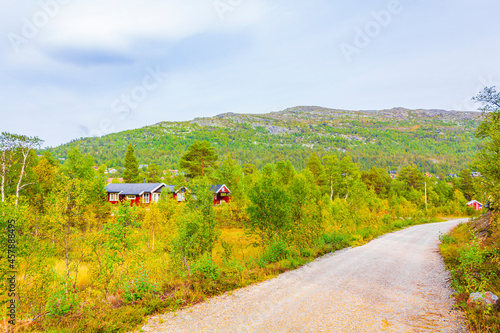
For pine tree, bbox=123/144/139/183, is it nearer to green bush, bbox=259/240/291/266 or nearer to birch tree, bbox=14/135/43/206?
birch tree, bbox=14/135/43/206

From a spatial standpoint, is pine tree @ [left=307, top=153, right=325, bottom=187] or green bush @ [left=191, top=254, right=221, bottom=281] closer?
green bush @ [left=191, top=254, right=221, bottom=281]

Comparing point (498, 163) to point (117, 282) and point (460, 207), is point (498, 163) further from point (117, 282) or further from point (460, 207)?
point (460, 207)

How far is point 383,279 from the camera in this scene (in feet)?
27.8

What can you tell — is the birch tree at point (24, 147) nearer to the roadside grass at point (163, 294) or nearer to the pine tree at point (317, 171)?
the roadside grass at point (163, 294)

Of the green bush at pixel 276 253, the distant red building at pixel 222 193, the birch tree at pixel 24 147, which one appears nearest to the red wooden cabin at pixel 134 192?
the distant red building at pixel 222 193

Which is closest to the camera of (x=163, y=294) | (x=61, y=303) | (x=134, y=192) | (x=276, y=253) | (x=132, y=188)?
(x=61, y=303)

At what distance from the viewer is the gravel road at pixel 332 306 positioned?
510 centimetres

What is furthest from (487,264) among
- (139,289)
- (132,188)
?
(132,188)

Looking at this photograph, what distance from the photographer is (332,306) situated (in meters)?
6.07

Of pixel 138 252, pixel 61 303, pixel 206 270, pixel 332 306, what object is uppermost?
pixel 138 252

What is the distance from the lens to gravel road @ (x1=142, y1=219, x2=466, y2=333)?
5.10 metres

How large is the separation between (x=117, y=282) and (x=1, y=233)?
449 cm

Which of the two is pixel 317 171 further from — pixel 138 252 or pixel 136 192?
pixel 138 252

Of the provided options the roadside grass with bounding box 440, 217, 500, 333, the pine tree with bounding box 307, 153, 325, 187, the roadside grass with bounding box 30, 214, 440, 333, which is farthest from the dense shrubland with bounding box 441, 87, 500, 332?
the pine tree with bounding box 307, 153, 325, 187
